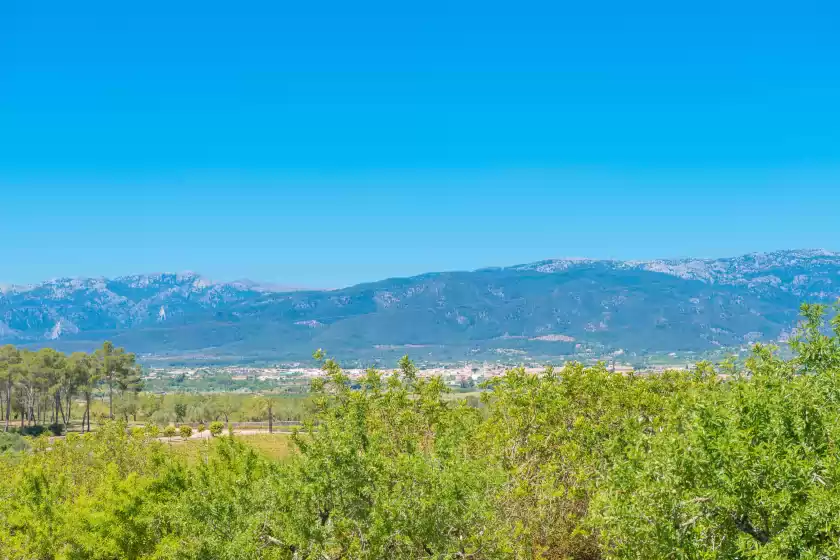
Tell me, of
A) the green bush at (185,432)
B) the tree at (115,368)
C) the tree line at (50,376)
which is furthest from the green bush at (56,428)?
the green bush at (185,432)

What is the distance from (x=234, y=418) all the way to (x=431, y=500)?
498ft

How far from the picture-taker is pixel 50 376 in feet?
396

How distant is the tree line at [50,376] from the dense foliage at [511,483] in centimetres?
9538

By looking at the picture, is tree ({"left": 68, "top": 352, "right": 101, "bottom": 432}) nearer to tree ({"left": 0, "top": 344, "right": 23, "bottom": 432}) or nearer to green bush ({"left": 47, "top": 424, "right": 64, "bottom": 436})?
green bush ({"left": 47, "top": 424, "right": 64, "bottom": 436})

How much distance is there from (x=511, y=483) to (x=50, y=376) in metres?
115

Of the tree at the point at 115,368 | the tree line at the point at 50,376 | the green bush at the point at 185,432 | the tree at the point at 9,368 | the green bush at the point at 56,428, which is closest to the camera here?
the green bush at the point at 185,432

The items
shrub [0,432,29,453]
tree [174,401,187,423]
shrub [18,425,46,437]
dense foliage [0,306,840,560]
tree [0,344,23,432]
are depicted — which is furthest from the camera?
tree [174,401,187,423]

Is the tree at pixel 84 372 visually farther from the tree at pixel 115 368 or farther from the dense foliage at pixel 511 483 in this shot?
the dense foliage at pixel 511 483

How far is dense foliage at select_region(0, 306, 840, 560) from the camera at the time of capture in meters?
15.7

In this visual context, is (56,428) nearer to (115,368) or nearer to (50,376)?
(50,376)

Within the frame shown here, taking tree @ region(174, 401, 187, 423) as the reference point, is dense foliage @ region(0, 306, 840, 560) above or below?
above

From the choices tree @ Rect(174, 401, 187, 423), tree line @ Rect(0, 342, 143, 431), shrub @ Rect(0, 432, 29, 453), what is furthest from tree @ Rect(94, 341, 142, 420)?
shrub @ Rect(0, 432, 29, 453)

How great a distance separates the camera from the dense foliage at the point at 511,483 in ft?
51.5

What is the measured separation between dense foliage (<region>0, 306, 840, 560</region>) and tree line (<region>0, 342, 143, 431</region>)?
95.4m
